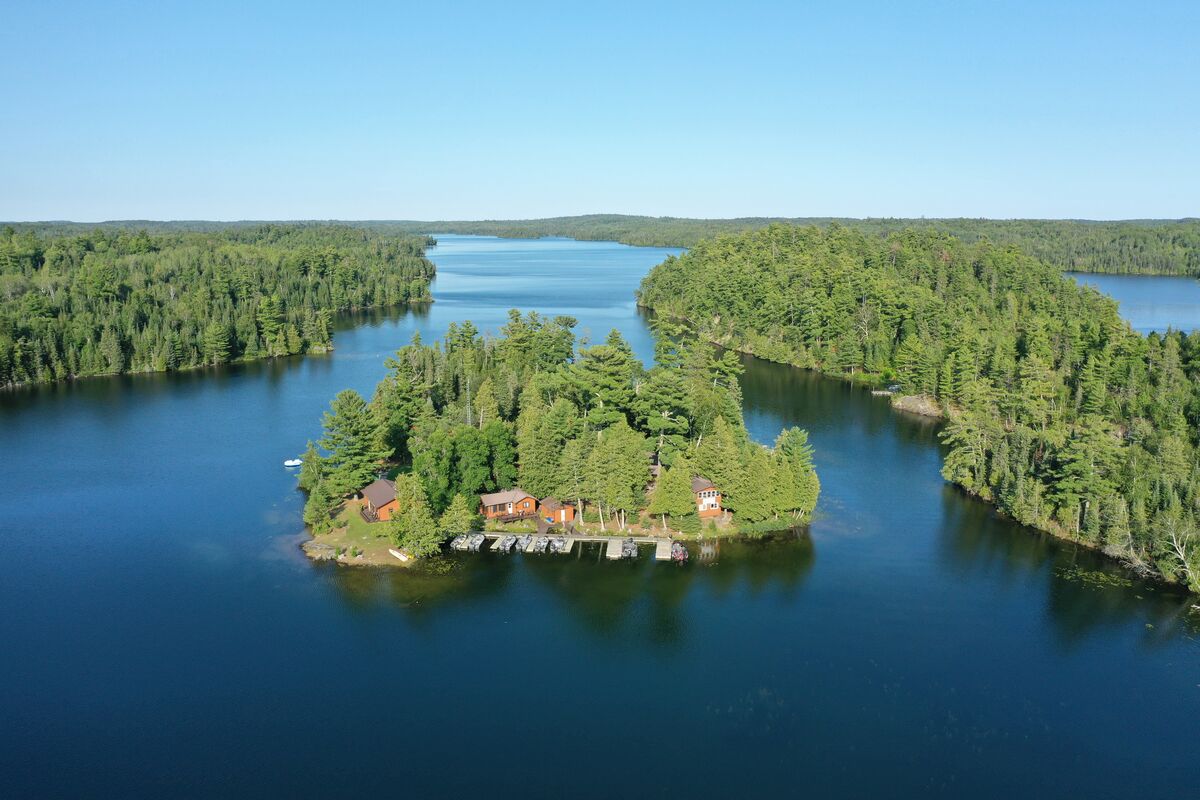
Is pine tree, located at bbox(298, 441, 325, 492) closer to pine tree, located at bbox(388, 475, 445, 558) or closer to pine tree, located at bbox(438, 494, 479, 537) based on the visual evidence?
pine tree, located at bbox(388, 475, 445, 558)

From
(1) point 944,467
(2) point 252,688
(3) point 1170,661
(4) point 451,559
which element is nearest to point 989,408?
(1) point 944,467

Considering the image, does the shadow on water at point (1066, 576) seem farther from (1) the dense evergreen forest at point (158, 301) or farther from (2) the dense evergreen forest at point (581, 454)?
(1) the dense evergreen forest at point (158, 301)

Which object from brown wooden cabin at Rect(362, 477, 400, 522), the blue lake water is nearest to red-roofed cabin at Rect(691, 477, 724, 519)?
brown wooden cabin at Rect(362, 477, 400, 522)

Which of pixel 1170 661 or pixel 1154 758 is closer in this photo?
pixel 1154 758

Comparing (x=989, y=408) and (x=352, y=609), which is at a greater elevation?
(x=989, y=408)

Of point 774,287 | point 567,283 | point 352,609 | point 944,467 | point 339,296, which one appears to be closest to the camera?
point 352,609

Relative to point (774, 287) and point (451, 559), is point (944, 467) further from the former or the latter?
point (774, 287)
